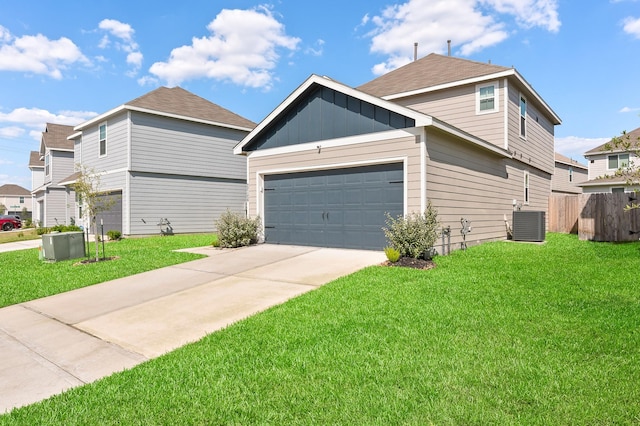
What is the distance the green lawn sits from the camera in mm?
2686

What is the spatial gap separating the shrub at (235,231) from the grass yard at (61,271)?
141cm

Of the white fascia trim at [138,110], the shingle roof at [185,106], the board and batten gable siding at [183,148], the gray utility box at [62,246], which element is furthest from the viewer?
the shingle roof at [185,106]

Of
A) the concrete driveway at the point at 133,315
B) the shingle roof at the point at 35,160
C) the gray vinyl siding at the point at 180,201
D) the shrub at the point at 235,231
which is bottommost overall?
the concrete driveway at the point at 133,315

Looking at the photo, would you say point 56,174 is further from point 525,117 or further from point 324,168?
point 525,117

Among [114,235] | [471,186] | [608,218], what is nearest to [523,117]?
[608,218]

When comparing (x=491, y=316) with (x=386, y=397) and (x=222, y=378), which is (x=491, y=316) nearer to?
(x=386, y=397)

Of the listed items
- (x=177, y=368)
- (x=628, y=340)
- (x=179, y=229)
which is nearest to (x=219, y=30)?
(x=179, y=229)

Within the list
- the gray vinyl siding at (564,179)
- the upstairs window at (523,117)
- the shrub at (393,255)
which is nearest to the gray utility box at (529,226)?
the upstairs window at (523,117)

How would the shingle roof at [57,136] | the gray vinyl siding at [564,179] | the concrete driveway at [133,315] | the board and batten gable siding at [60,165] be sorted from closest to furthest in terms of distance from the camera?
the concrete driveway at [133,315] < the shingle roof at [57,136] < the board and batten gable siding at [60,165] < the gray vinyl siding at [564,179]

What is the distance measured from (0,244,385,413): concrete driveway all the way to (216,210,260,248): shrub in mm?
2285

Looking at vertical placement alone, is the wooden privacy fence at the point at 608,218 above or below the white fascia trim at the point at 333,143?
below

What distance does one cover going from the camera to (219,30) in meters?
16.9

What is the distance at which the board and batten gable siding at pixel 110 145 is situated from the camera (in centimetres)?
1734

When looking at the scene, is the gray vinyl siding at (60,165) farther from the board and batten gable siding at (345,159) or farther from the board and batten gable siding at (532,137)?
the board and batten gable siding at (532,137)
